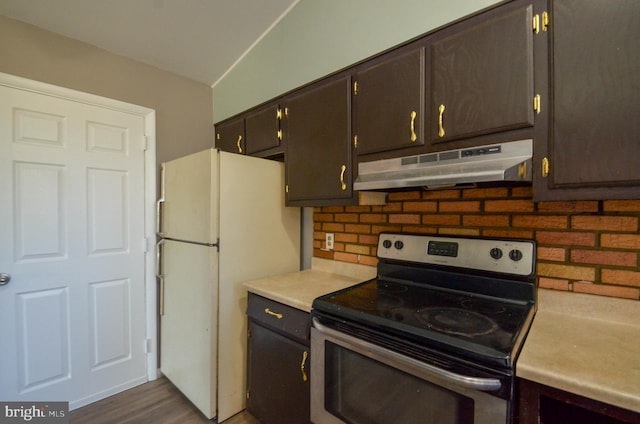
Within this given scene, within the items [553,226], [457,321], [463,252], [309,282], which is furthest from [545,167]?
[309,282]

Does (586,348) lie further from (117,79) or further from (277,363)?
(117,79)

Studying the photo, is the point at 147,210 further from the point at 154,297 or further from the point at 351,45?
the point at 351,45

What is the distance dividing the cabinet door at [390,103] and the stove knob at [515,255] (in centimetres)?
62

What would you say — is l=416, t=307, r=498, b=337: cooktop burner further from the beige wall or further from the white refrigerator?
the beige wall

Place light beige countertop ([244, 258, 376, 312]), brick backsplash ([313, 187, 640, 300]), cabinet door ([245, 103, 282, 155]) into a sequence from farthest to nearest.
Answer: cabinet door ([245, 103, 282, 155]) < light beige countertop ([244, 258, 376, 312]) < brick backsplash ([313, 187, 640, 300])

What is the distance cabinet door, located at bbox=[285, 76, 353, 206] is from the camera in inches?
61.1

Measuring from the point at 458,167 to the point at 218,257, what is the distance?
139 cm

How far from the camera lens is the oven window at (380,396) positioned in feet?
2.93

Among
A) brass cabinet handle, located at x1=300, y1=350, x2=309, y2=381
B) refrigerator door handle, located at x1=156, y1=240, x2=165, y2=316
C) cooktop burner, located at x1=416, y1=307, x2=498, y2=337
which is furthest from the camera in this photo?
refrigerator door handle, located at x1=156, y1=240, x2=165, y2=316

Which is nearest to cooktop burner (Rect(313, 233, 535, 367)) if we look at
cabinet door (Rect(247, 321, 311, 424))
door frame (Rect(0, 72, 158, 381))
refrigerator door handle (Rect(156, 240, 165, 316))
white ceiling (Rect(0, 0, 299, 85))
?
cabinet door (Rect(247, 321, 311, 424))

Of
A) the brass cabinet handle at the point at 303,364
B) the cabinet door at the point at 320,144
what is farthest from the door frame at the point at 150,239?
the brass cabinet handle at the point at 303,364

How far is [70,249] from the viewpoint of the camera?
1.92 metres

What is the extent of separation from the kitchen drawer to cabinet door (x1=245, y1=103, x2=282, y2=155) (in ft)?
3.41

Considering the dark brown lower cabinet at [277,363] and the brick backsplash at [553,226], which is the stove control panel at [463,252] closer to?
the brick backsplash at [553,226]
